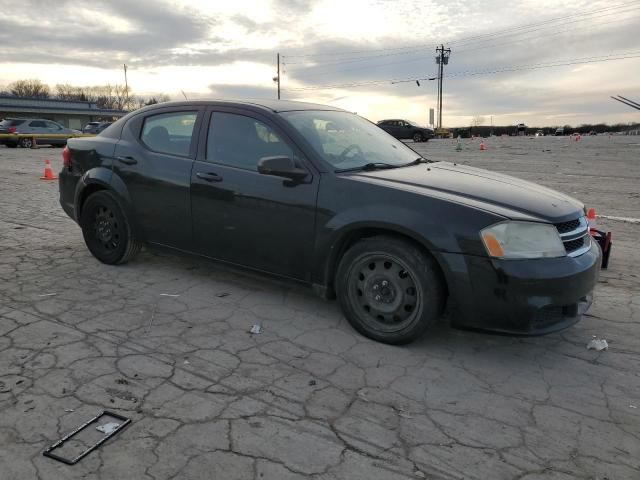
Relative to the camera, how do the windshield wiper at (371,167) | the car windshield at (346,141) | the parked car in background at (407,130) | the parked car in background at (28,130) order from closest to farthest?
the windshield wiper at (371,167)
the car windshield at (346,141)
the parked car in background at (28,130)
the parked car in background at (407,130)

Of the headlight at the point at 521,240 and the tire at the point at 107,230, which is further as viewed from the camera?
the tire at the point at 107,230

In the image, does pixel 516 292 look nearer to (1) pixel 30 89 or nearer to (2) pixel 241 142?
(2) pixel 241 142

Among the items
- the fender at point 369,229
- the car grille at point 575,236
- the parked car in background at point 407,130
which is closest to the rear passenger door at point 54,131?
the parked car in background at point 407,130

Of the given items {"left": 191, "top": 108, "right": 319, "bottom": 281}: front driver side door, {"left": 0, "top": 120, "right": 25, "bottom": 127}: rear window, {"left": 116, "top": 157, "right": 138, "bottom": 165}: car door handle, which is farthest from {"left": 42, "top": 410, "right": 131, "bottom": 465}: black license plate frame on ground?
{"left": 0, "top": 120, "right": 25, "bottom": 127}: rear window

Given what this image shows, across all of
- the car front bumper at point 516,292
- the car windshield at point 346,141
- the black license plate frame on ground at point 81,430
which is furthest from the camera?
the car windshield at point 346,141

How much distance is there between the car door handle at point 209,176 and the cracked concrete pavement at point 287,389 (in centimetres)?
75

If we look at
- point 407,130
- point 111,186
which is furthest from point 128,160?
point 407,130

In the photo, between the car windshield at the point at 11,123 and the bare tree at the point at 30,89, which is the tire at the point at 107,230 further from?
the bare tree at the point at 30,89

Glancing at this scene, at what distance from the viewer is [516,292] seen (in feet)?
10.1

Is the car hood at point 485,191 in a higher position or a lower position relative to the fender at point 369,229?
higher

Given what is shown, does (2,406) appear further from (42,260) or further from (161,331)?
(42,260)

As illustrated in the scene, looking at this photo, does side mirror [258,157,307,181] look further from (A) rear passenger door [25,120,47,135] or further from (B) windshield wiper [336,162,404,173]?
(A) rear passenger door [25,120,47,135]

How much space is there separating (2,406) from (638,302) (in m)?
4.65

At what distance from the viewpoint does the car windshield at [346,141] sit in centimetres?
394
